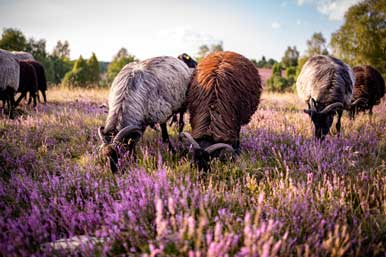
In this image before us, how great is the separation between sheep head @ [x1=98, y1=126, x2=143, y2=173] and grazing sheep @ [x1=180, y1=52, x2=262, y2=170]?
0.87 metres

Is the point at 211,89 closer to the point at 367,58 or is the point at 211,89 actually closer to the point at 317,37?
the point at 367,58

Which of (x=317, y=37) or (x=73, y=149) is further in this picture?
(x=317, y=37)

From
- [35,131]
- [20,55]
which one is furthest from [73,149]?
[20,55]

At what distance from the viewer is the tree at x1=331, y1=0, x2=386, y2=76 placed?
17.3 meters

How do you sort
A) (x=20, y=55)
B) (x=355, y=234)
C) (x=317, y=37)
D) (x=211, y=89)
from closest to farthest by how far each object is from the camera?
(x=355, y=234) < (x=211, y=89) < (x=20, y=55) < (x=317, y=37)

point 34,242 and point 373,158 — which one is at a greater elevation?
point 373,158

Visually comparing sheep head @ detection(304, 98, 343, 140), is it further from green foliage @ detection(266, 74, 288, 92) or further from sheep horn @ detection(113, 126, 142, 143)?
green foliage @ detection(266, 74, 288, 92)

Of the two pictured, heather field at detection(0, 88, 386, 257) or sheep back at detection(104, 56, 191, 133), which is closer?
heather field at detection(0, 88, 386, 257)

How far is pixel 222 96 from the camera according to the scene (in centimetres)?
457

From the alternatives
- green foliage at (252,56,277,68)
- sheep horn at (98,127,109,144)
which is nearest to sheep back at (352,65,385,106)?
sheep horn at (98,127,109,144)

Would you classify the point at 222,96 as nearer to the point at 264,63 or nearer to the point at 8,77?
the point at 8,77

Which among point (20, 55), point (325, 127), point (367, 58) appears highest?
point (367, 58)

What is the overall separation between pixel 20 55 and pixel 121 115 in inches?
549

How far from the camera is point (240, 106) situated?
4.89 meters
